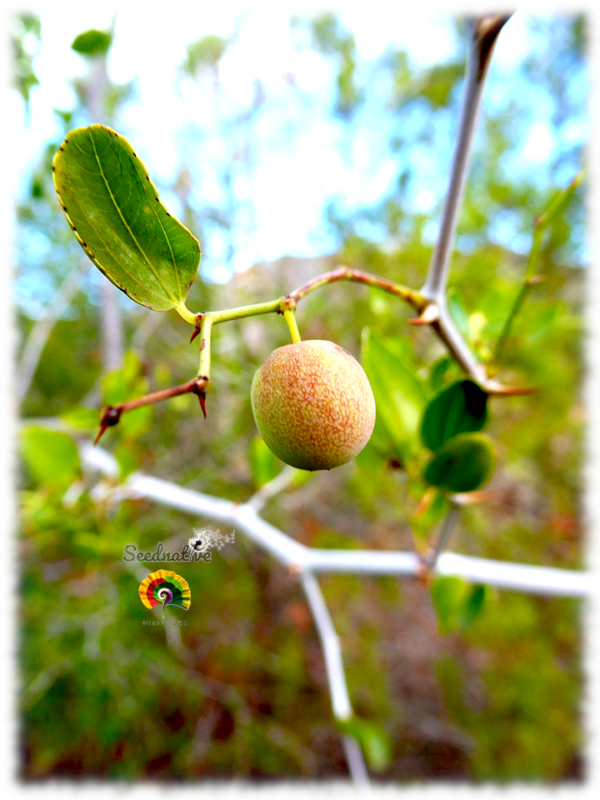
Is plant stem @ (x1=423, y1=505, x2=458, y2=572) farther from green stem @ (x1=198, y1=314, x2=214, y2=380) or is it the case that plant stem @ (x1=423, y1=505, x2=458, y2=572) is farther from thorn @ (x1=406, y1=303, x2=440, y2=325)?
green stem @ (x1=198, y1=314, x2=214, y2=380)

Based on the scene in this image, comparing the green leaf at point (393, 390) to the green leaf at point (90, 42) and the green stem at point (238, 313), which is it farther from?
the green leaf at point (90, 42)

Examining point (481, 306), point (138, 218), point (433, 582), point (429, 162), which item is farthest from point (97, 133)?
point (429, 162)

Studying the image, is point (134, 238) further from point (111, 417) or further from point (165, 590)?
point (165, 590)

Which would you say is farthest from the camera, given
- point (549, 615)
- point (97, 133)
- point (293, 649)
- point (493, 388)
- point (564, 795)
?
point (293, 649)

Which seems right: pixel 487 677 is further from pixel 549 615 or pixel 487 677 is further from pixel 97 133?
pixel 97 133

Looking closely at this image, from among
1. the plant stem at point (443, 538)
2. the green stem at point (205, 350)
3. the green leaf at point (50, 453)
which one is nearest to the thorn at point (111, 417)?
the green stem at point (205, 350)

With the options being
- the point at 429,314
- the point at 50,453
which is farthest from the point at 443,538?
the point at 50,453
